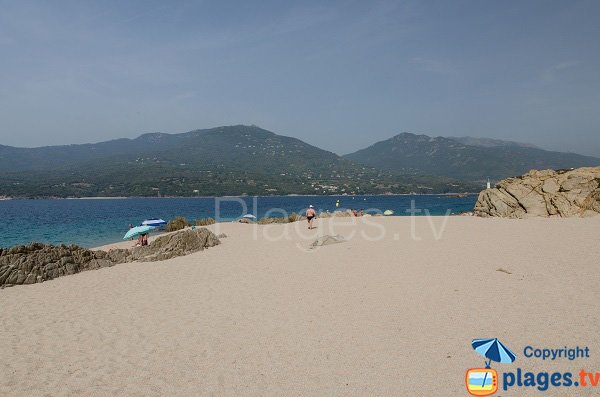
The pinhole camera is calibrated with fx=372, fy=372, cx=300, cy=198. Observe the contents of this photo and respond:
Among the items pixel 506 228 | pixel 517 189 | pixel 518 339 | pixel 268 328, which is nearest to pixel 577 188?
pixel 517 189

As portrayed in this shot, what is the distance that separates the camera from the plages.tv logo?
5074 mm

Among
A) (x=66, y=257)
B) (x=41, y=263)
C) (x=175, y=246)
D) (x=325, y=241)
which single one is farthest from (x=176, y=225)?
(x=41, y=263)

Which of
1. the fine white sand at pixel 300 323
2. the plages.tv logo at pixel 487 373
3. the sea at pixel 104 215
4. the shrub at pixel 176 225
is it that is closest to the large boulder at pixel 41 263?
the fine white sand at pixel 300 323

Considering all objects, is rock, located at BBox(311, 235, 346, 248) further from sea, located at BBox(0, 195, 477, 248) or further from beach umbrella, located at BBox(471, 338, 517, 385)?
sea, located at BBox(0, 195, 477, 248)

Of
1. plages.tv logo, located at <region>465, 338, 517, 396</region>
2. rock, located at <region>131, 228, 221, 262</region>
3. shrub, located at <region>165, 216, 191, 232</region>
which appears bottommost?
shrub, located at <region>165, 216, 191, 232</region>

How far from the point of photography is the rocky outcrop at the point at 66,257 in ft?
41.8

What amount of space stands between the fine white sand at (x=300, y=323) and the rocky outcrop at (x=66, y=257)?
0.85 metres

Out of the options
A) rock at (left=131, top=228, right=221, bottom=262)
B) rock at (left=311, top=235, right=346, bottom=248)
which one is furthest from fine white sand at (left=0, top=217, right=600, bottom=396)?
rock at (left=311, top=235, right=346, bottom=248)

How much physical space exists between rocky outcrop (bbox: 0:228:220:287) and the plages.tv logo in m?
13.6

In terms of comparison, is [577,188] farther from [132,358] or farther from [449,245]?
[132,358]

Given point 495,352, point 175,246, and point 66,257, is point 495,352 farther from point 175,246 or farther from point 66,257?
point 175,246

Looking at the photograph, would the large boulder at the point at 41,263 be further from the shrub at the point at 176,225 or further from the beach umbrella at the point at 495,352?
the shrub at the point at 176,225

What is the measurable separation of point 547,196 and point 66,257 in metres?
30.9

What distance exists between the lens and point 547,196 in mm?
27953
